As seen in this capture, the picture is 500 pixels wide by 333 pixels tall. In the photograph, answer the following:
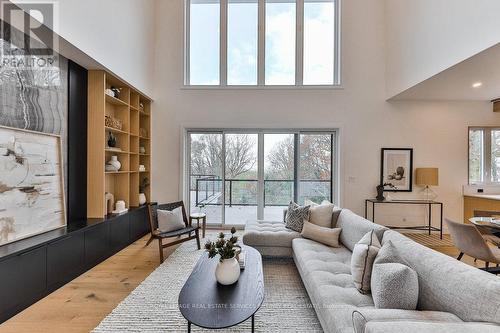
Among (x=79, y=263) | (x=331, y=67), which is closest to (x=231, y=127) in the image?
(x=331, y=67)

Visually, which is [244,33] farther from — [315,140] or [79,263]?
[79,263]

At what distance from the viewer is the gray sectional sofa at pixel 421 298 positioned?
1184 mm

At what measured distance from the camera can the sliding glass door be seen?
514 cm

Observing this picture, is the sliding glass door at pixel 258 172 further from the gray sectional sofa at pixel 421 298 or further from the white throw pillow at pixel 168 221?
the gray sectional sofa at pixel 421 298

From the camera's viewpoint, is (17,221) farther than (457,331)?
Yes

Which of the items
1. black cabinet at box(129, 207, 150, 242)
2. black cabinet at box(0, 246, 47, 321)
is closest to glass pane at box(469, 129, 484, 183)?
black cabinet at box(129, 207, 150, 242)

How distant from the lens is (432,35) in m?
3.60

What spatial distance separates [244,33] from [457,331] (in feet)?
18.3

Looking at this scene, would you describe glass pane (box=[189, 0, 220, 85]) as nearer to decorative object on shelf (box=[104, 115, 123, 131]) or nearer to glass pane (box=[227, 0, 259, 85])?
glass pane (box=[227, 0, 259, 85])

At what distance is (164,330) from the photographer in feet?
6.43

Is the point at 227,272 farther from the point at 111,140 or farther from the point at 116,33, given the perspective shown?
the point at 116,33

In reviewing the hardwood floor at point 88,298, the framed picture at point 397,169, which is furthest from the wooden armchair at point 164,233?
the framed picture at point 397,169

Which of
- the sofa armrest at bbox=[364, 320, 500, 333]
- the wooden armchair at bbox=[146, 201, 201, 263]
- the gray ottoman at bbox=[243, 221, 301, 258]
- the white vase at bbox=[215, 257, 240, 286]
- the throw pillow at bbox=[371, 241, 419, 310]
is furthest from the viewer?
the wooden armchair at bbox=[146, 201, 201, 263]

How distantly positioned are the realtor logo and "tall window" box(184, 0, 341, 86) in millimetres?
2838
